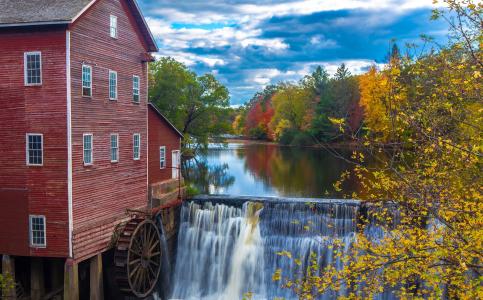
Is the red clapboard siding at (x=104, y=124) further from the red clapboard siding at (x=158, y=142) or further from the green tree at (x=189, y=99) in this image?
the green tree at (x=189, y=99)

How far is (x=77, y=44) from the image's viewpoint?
18297 mm

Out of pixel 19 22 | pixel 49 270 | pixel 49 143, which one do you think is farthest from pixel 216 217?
pixel 19 22

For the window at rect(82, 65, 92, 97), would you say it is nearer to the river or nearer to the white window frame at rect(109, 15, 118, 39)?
the white window frame at rect(109, 15, 118, 39)

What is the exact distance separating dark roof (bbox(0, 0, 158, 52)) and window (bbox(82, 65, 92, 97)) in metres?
2.09

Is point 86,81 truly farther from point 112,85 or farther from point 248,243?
point 248,243

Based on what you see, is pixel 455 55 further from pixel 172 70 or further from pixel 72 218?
pixel 172 70

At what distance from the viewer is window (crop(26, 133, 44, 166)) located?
1814cm

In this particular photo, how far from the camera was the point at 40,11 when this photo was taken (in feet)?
59.5

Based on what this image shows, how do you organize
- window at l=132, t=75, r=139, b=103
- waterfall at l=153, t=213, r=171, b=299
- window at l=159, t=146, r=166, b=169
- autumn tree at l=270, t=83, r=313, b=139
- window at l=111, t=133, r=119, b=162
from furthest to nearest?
autumn tree at l=270, t=83, r=313, b=139 < window at l=159, t=146, r=166, b=169 < waterfall at l=153, t=213, r=171, b=299 < window at l=132, t=75, r=139, b=103 < window at l=111, t=133, r=119, b=162

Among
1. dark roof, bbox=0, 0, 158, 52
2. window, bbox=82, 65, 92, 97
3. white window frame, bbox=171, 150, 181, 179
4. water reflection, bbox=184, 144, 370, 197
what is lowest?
water reflection, bbox=184, 144, 370, 197

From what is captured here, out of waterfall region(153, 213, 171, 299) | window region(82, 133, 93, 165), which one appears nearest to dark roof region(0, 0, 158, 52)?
window region(82, 133, 93, 165)

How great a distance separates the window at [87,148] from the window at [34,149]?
165 centimetres

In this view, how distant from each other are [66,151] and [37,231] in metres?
3.28

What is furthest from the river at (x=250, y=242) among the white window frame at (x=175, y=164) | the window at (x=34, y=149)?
the window at (x=34, y=149)
